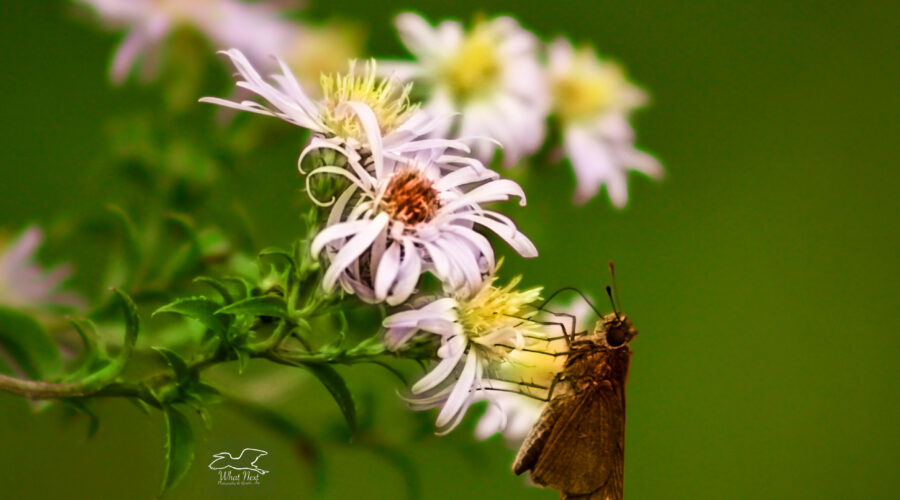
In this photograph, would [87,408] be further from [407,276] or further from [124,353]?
[407,276]

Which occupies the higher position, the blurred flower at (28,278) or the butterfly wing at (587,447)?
the blurred flower at (28,278)

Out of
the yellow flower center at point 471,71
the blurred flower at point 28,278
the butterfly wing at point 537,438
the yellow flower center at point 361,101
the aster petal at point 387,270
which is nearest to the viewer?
the aster petal at point 387,270

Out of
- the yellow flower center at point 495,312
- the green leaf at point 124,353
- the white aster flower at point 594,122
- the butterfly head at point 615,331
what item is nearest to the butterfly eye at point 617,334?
the butterfly head at point 615,331

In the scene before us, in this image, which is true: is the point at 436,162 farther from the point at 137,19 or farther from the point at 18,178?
the point at 18,178

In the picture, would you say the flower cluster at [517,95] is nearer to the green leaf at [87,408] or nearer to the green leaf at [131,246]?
the green leaf at [131,246]

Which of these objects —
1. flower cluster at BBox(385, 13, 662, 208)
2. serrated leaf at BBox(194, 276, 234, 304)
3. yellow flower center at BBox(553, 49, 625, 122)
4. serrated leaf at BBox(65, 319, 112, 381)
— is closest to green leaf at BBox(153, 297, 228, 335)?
serrated leaf at BBox(194, 276, 234, 304)

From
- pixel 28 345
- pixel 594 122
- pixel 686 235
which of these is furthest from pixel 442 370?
pixel 686 235
